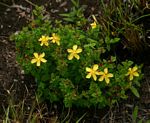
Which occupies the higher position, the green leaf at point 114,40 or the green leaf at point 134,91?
the green leaf at point 114,40

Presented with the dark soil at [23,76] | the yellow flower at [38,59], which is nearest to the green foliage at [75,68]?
the yellow flower at [38,59]

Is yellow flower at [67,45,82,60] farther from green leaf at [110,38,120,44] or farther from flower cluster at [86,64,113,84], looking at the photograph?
green leaf at [110,38,120,44]

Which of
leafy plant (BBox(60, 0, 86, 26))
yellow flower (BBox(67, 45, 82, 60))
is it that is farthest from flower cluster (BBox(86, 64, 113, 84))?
leafy plant (BBox(60, 0, 86, 26))

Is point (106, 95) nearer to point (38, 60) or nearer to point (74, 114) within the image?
point (74, 114)

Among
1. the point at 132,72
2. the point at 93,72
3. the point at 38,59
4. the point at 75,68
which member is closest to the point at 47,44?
the point at 38,59

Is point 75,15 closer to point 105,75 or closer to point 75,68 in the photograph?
point 75,68

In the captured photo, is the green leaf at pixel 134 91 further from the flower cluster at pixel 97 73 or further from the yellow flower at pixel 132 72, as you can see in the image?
the flower cluster at pixel 97 73
